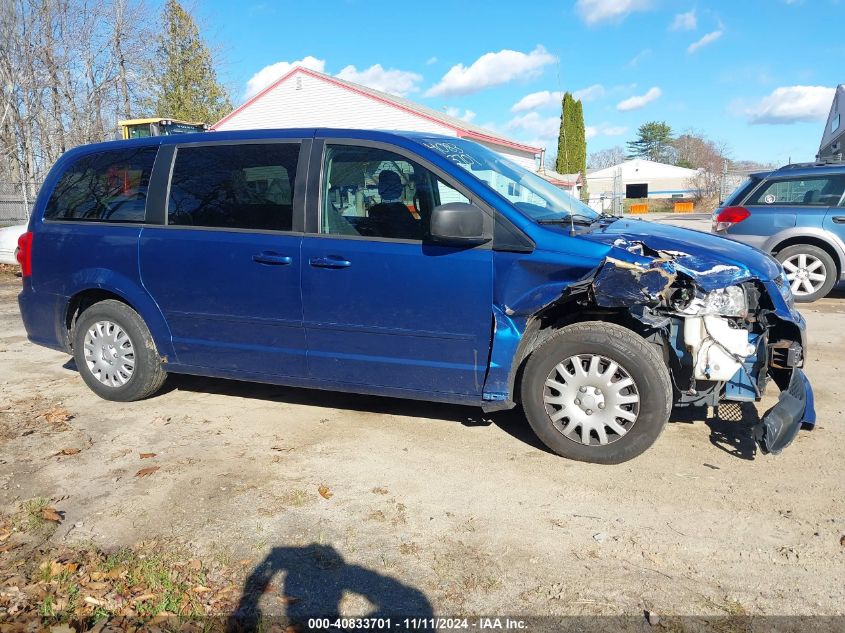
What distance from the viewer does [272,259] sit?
4.17 metres

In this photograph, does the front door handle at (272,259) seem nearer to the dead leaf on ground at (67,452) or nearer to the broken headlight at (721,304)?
the dead leaf on ground at (67,452)

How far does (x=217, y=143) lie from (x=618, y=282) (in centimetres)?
285

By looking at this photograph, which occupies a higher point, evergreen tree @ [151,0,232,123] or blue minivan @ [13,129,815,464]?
evergreen tree @ [151,0,232,123]

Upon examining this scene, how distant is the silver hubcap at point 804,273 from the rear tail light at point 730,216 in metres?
0.81

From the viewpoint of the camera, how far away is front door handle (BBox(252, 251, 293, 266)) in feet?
13.6

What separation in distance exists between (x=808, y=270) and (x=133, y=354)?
8147 mm

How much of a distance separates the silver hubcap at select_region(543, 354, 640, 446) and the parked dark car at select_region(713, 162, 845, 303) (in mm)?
5848

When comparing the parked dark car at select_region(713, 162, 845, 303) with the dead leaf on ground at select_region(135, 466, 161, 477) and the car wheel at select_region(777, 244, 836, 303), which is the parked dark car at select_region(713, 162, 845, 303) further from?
the dead leaf on ground at select_region(135, 466, 161, 477)

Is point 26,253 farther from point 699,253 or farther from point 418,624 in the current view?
point 699,253

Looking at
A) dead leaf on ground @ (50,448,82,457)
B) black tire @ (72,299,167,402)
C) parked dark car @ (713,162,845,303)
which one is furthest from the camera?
parked dark car @ (713,162,845,303)

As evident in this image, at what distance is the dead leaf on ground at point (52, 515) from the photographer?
3.26 metres

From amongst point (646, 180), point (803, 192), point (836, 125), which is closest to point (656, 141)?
point (646, 180)

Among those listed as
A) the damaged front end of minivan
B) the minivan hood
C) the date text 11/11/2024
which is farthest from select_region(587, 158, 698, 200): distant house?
the date text 11/11/2024

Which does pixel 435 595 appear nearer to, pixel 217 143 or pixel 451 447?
pixel 451 447
